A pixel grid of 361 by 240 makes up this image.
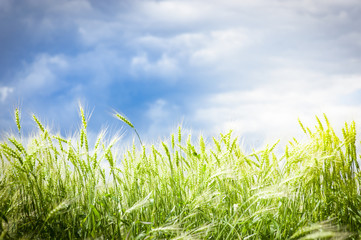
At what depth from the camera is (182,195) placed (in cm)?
303

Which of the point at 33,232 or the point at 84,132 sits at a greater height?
the point at 84,132

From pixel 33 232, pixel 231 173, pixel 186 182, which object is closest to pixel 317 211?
pixel 231 173

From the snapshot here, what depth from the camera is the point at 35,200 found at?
2.44 meters

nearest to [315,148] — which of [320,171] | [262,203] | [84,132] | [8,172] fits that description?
[320,171]

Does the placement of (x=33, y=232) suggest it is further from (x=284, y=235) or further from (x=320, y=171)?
(x=320, y=171)

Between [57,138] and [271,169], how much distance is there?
1781 mm

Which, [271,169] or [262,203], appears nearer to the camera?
[262,203]

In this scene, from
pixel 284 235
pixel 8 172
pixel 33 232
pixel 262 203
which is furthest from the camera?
pixel 8 172

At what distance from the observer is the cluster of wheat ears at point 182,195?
2355 millimetres

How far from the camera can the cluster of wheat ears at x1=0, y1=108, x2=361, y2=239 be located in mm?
2355

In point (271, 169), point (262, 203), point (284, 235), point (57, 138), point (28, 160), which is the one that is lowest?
point (284, 235)

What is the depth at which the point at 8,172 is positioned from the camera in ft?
9.56

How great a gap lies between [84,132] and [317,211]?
1.80 m

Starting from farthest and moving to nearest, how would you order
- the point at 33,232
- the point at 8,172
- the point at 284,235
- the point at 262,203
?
the point at 8,172 < the point at 262,203 < the point at 284,235 < the point at 33,232
